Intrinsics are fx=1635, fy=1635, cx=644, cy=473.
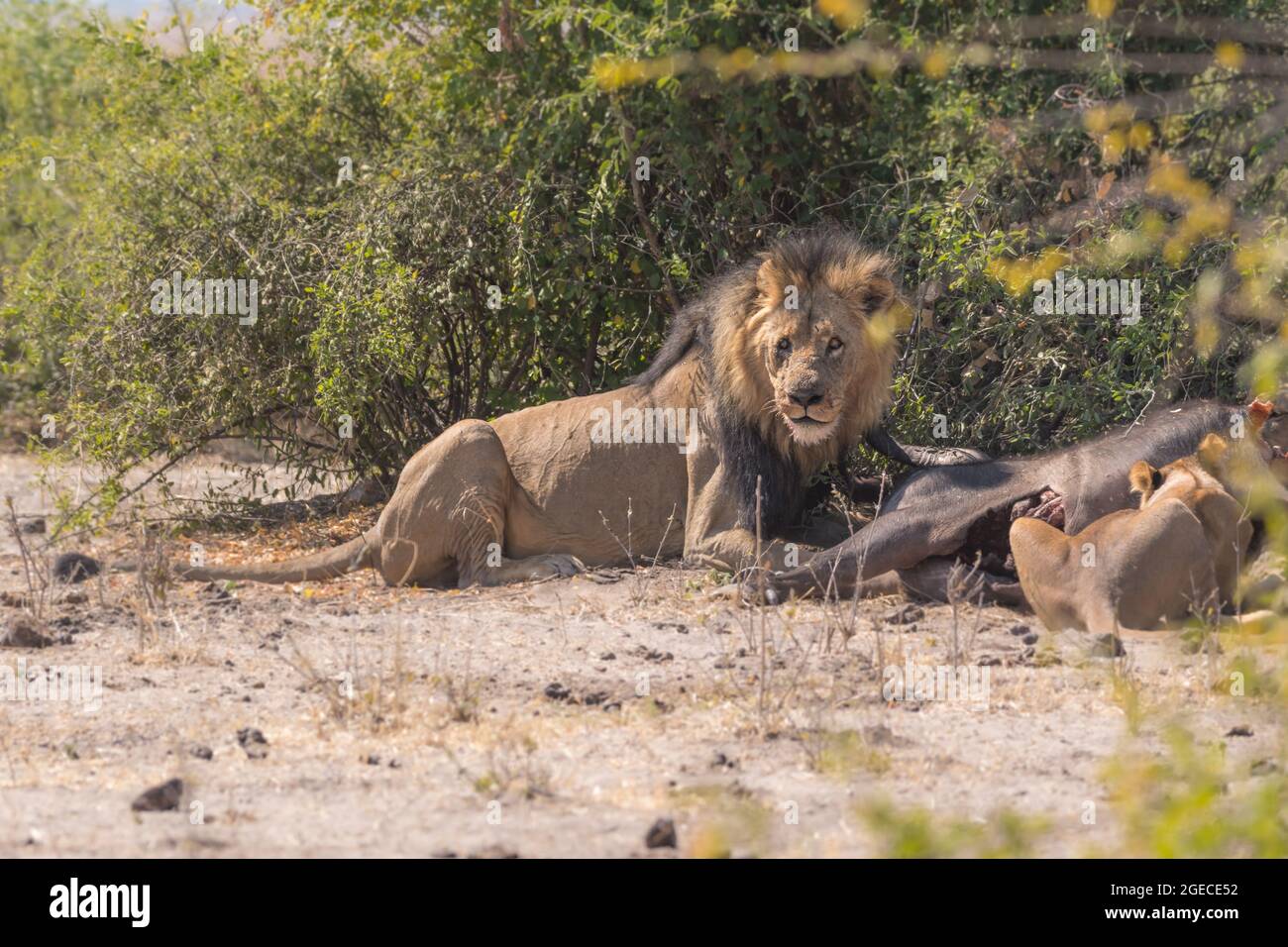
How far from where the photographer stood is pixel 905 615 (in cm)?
696

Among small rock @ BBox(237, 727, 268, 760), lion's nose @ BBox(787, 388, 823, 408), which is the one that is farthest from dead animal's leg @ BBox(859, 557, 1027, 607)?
small rock @ BBox(237, 727, 268, 760)

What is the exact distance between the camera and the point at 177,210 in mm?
9891

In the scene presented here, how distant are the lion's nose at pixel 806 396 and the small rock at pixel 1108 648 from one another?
1977 millimetres

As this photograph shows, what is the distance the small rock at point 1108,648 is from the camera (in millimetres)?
5887

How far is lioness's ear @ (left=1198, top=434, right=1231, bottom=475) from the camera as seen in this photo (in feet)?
21.6

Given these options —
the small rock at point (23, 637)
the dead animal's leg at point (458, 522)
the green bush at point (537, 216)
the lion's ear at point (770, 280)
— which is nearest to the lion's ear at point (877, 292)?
the lion's ear at point (770, 280)

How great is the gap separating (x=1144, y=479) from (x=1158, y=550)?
1.80ft

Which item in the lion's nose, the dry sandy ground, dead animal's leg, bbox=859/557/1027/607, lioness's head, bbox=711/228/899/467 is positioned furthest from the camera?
lioness's head, bbox=711/228/899/467

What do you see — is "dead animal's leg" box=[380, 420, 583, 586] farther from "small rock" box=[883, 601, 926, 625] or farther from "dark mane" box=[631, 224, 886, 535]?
"small rock" box=[883, 601, 926, 625]

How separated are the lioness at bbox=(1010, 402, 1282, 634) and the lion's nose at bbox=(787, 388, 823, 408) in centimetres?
121

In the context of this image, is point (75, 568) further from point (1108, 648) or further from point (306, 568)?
point (1108, 648)

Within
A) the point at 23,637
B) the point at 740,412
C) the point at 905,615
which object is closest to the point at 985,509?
the point at 905,615

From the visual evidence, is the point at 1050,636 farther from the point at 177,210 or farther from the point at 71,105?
the point at 71,105
